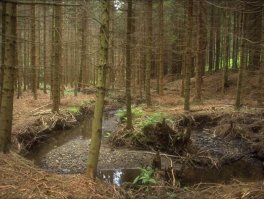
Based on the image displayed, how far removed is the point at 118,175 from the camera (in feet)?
38.0

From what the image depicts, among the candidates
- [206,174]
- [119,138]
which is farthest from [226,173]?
[119,138]

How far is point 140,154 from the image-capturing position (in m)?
13.4

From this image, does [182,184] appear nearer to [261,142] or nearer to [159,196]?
[159,196]

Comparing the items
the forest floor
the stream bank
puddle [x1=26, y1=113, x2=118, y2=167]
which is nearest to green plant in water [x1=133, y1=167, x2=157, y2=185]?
the forest floor

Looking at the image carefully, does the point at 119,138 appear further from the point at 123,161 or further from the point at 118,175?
the point at 118,175

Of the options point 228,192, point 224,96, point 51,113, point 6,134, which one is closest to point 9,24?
point 6,134

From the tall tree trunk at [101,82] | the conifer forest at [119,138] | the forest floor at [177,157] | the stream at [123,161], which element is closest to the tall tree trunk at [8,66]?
the conifer forest at [119,138]

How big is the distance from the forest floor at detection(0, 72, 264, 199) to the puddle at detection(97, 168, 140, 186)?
0.39m

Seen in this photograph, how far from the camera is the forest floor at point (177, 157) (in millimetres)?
7480

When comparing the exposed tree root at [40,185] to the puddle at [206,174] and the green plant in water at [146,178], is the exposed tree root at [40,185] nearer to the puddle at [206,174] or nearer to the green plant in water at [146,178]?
the green plant in water at [146,178]

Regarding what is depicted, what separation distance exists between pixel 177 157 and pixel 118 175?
8.28 feet

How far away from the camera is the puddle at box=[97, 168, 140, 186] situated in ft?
36.0

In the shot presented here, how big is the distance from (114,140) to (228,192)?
7.83m

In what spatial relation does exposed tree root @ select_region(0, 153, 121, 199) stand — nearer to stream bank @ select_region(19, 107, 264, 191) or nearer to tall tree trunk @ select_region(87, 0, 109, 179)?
tall tree trunk @ select_region(87, 0, 109, 179)
